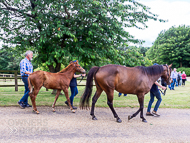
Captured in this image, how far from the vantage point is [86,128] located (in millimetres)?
4570

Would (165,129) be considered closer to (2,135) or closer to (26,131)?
(26,131)

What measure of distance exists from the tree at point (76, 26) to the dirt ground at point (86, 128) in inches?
145

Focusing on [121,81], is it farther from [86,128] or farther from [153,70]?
[86,128]

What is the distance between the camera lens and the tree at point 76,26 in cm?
838

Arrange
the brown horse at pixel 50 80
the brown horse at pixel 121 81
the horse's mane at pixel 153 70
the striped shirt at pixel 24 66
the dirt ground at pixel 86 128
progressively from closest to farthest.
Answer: the dirt ground at pixel 86 128 → the brown horse at pixel 121 81 → the horse's mane at pixel 153 70 → the brown horse at pixel 50 80 → the striped shirt at pixel 24 66

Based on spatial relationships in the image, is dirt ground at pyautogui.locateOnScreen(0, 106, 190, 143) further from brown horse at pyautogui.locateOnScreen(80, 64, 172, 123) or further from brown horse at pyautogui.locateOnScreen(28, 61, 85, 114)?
brown horse at pyautogui.locateOnScreen(28, 61, 85, 114)

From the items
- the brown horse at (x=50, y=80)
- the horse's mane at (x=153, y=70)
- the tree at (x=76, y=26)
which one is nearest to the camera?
the horse's mane at (x=153, y=70)

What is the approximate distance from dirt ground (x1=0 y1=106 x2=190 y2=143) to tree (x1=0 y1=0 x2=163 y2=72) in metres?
3.68

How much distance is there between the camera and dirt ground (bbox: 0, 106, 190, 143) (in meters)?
3.84

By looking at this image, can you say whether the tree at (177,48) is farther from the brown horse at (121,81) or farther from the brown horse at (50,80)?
the brown horse at (50,80)

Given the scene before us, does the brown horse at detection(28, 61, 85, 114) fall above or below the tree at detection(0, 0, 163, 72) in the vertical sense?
below

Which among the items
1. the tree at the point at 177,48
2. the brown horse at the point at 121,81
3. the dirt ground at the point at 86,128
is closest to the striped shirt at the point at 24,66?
the dirt ground at the point at 86,128

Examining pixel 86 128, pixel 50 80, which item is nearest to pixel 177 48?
pixel 50 80

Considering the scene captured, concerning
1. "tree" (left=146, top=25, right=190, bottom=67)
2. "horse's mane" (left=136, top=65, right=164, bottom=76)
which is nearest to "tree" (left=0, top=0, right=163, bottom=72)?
"horse's mane" (left=136, top=65, right=164, bottom=76)
